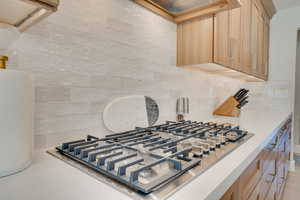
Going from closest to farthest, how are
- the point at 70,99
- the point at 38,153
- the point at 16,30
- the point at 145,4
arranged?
the point at 16,30
the point at 38,153
the point at 70,99
the point at 145,4

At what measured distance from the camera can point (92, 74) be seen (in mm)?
939

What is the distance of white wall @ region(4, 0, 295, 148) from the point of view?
0.77m

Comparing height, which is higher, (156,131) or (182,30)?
(182,30)

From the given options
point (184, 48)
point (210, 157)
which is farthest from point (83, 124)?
point (184, 48)

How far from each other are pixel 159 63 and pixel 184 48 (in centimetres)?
27

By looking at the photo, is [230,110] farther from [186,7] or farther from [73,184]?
[73,184]

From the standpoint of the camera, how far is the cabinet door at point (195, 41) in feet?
4.37

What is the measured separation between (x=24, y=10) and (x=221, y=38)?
1232mm

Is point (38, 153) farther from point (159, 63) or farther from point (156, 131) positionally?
point (159, 63)

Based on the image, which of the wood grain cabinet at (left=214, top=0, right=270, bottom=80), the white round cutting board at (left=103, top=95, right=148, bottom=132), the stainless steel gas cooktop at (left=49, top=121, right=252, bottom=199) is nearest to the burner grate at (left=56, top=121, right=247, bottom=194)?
the stainless steel gas cooktop at (left=49, top=121, right=252, bottom=199)

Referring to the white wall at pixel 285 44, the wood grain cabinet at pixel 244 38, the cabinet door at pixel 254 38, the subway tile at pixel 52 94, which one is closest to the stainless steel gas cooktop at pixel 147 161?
the subway tile at pixel 52 94

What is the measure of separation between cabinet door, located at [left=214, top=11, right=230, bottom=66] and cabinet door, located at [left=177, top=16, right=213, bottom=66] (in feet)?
0.12

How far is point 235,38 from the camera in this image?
159 cm

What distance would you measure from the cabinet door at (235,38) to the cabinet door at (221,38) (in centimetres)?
8
